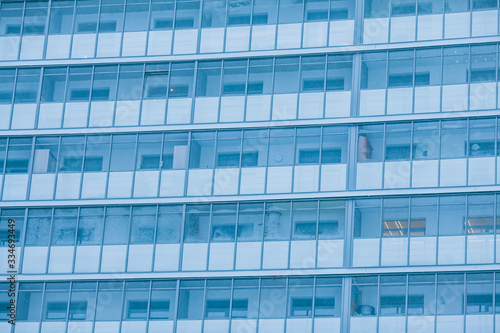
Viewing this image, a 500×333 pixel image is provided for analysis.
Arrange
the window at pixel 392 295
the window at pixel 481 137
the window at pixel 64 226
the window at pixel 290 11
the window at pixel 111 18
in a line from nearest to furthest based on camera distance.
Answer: the window at pixel 392 295, the window at pixel 481 137, the window at pixel 64 226, the window at pixel 290 11, the window at pixel 111 18

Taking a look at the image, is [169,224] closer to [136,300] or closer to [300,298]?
[136,300]

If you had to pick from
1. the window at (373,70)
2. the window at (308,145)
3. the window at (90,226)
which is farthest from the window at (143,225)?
the window at (373,70)

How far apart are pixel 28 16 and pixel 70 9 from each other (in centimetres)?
182

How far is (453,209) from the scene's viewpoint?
47.4 meters

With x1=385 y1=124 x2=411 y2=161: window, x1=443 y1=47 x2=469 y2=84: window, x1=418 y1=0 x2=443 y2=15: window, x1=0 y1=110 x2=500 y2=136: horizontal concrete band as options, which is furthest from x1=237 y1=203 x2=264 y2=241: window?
x1=418 y1=0 x2=443 y2=15: window

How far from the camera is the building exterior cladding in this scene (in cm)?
4709

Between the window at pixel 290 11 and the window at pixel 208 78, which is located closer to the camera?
the window at pixel 208 78

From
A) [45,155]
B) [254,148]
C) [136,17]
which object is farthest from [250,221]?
[136,17]

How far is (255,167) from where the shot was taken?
49188 millimetres

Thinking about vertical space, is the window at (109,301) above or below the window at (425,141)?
below

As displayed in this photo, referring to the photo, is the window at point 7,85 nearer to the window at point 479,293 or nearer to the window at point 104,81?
the window at point 104,81

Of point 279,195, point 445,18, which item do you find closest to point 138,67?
point 279,195

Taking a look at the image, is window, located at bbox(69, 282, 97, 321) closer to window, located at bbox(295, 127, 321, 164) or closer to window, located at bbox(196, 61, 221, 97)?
window, located at bbox(196, 61, 221, 97)

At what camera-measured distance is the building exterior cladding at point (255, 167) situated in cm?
4709
